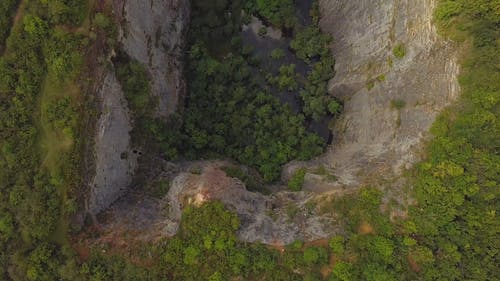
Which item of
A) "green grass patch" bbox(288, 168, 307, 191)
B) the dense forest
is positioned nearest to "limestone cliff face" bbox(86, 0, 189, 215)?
the dense forest

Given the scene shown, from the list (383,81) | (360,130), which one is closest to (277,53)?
(383,81)

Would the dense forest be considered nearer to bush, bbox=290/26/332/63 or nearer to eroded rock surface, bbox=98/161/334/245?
eroded rock surface, bbox=98/161/334/245

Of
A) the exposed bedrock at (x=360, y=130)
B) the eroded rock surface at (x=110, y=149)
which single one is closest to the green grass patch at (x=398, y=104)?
the exposed bedrock at (x=360, y=130)

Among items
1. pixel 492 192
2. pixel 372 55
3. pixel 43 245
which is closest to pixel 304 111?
pixel 372 55

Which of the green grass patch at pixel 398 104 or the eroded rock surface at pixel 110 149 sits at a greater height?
the green grass patch at pixel 398 104

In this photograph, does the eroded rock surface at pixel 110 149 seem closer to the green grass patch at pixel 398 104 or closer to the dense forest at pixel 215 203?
the dense forest at pixel 215 203

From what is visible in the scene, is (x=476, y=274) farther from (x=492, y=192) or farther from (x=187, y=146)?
(x=187, y=146)

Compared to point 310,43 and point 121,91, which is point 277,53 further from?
point 121,91
